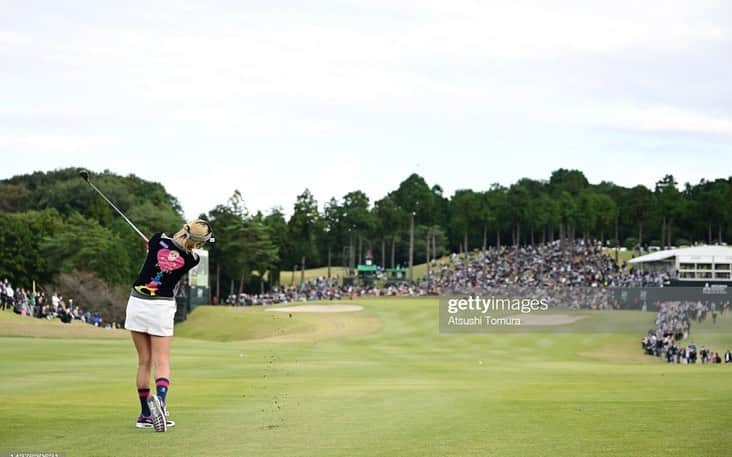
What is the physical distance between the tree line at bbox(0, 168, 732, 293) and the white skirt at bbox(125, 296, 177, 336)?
90.7m

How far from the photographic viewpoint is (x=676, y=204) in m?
132

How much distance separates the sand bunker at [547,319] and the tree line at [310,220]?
5051cm

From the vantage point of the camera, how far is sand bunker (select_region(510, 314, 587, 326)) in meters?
63.9

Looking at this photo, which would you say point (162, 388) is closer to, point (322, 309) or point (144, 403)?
point (144, 403)

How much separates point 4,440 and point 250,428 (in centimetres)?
273

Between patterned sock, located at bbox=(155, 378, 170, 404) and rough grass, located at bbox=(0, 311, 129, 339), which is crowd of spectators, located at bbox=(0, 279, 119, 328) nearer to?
rough grass, located at bbox=(0, 311, 129, 339)

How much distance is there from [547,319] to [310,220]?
81.2 metres

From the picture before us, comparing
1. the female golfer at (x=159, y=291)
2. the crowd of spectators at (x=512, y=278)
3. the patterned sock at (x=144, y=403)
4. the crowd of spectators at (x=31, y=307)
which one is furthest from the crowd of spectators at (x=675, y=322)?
the patterned sock at (x=144, y=403)

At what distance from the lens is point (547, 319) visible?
65062 mm

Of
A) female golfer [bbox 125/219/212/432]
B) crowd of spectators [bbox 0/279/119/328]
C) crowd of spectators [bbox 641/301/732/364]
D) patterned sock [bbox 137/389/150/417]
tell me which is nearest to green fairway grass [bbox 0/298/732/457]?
patterned sock [bbox 137/389/150/417]

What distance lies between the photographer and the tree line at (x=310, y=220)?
354 ft

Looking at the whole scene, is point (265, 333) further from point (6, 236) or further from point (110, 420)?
point (110, 420)

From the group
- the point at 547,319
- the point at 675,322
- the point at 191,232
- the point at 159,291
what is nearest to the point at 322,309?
the point at 547,319

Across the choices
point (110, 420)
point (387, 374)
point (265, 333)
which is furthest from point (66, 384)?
point (265, 333)
